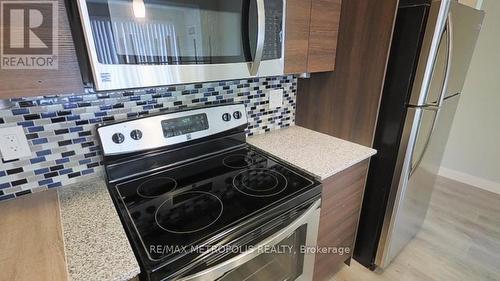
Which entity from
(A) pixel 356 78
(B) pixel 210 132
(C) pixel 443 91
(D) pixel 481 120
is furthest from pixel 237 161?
(D) pixel 481 120

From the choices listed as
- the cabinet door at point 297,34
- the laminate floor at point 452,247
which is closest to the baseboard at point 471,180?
the laminate floor at point 452,247

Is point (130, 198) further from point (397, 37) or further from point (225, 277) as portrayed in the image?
point (397, 37)

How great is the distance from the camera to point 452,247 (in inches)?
74.2

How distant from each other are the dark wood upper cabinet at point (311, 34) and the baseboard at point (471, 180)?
8.20 ft

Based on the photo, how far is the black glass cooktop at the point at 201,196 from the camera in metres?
0.78

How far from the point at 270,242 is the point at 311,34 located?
980 millimetres

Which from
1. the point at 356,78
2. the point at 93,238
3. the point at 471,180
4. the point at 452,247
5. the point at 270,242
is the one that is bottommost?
the point at 452,247

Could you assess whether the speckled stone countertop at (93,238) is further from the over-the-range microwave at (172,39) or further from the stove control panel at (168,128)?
the over-the-range microwave at (172,39)

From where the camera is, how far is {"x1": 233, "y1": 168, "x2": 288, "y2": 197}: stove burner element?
1014 millimetres

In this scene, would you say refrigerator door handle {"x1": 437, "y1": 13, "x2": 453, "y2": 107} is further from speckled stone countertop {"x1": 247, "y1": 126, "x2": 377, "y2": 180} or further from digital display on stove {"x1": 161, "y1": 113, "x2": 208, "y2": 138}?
digital display on stove {"x1": 161, "y1": 113, "x2": 208, "y2": 138}

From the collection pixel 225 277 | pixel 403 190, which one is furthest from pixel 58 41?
pixel 403 190

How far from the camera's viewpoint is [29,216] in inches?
32.6

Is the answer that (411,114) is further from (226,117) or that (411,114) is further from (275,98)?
(226,117)

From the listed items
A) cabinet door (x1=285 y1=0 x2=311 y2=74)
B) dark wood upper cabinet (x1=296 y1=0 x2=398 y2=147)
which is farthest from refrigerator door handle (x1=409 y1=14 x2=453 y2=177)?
cabinet door (x1=285 y1=0 x2=311 y2=74)
